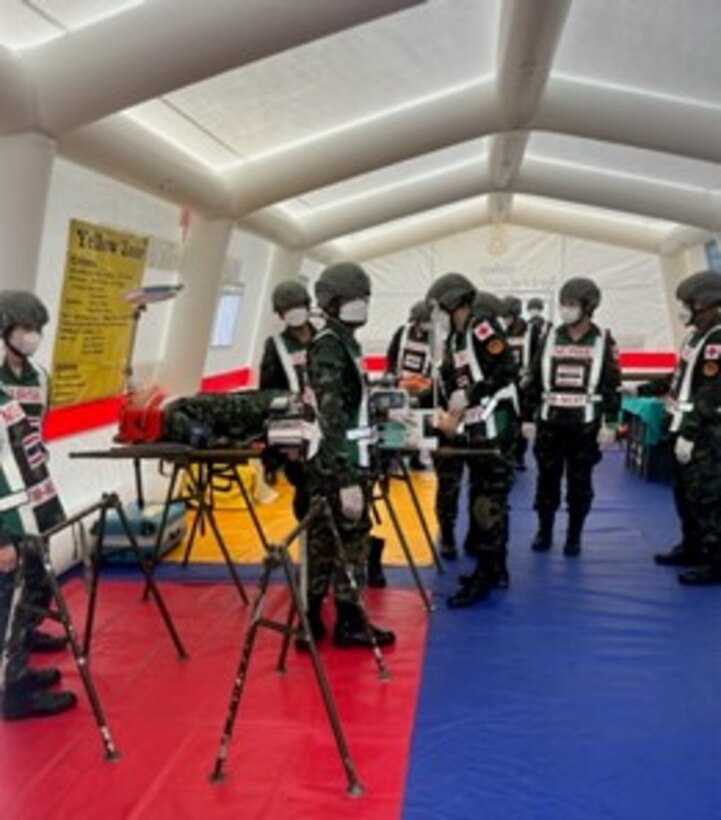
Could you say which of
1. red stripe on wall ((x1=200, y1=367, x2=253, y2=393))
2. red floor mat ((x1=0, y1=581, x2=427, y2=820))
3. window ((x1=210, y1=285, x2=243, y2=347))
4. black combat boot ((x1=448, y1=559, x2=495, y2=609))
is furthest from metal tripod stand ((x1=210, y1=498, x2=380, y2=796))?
window ((x1=210, y1=285, x2=243, y2=347))

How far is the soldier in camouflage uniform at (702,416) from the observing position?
13.7ft

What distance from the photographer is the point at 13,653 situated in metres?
2.79

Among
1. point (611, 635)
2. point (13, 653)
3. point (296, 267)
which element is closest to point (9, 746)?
point (13, 653)

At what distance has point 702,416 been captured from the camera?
13.8 ft

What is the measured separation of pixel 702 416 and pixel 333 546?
215 cm

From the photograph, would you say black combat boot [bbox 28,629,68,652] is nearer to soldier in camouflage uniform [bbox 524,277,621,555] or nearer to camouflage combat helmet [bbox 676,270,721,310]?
soldier in camouflage uniform [bbox 524,277,621,555]

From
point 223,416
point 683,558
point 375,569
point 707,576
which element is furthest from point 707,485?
point 223,416

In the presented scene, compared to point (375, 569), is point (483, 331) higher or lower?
higher

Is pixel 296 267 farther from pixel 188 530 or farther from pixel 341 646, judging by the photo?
pixel 341 646

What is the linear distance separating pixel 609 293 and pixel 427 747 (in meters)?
9.33

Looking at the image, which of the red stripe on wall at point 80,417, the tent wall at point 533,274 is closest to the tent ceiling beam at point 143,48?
the red stripe on wall at point 80,417

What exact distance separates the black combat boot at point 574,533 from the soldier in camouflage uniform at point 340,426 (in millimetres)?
1900

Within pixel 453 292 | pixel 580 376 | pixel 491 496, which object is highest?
pixel 453 292

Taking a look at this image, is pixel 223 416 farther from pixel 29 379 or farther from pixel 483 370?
pixel 483 370
